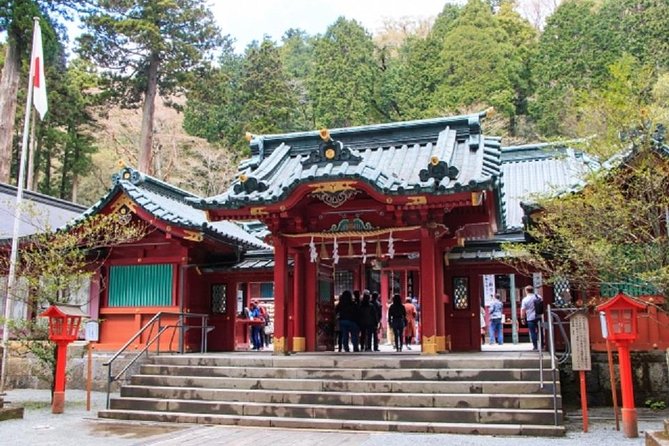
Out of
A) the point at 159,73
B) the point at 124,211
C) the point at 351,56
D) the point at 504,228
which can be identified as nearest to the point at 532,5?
the point at 351,56

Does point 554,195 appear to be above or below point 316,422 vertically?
above

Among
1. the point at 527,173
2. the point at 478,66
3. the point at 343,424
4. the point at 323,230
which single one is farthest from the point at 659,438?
the point at 478,66

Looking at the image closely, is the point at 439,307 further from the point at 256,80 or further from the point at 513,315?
the point at 256,80

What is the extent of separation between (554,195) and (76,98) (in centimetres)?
2790

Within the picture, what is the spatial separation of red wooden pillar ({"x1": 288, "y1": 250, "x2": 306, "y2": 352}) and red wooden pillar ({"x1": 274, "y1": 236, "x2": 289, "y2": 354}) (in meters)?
0.27

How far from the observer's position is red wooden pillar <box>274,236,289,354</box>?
12.8 meters

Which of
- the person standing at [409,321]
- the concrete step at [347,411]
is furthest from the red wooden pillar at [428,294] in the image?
the person standing at [409,321]

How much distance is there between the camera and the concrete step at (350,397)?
9.44 metres

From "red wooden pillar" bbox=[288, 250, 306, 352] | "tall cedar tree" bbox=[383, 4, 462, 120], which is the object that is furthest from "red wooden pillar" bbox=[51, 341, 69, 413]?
"tall cedar tree" bbox=[383, 4, 462, 120]

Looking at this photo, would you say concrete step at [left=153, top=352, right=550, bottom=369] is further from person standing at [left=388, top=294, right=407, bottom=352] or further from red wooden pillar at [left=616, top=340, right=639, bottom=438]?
person standing at [left=388, top=294, right=407, bottom=352]

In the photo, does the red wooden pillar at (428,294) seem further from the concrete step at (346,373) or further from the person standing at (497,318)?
the person standing at (497,318)

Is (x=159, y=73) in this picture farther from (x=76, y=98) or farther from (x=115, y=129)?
(x=115, y=129)

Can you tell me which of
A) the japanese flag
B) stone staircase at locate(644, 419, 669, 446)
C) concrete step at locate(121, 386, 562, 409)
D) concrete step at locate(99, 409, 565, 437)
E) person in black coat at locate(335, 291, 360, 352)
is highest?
the japanese flag

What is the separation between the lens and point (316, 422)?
31.9ft
